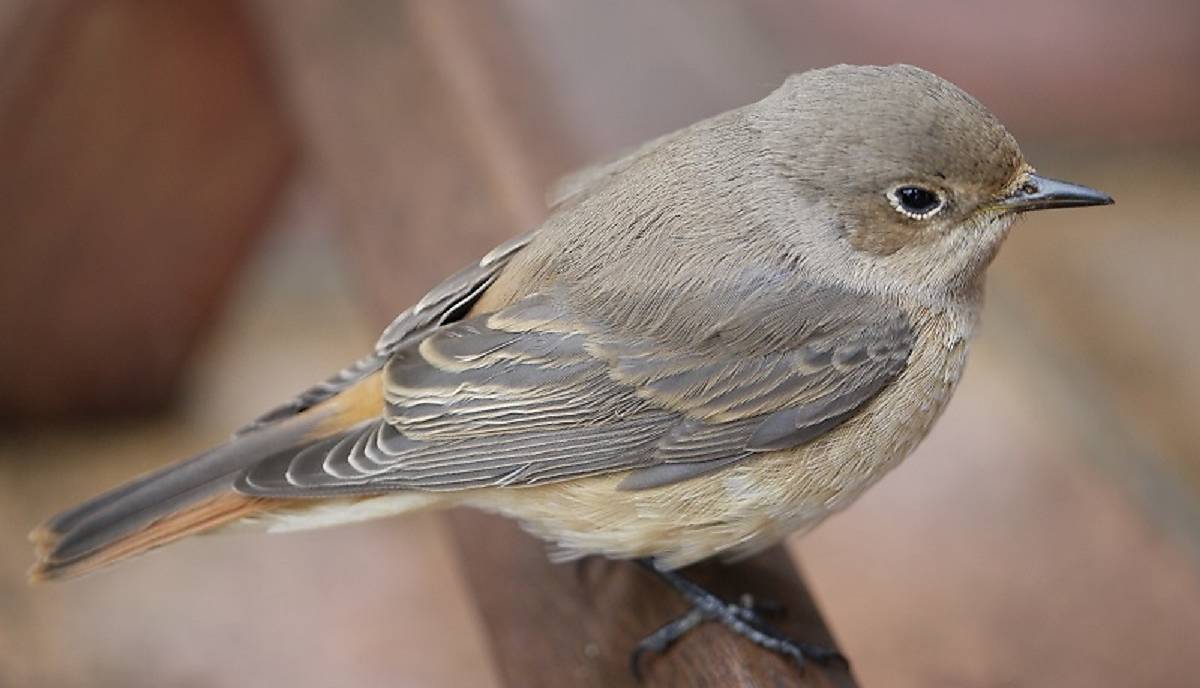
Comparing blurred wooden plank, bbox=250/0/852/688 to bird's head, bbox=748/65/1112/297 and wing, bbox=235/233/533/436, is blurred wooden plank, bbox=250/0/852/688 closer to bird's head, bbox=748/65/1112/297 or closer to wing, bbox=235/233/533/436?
wing, bbox=235/233/533/436

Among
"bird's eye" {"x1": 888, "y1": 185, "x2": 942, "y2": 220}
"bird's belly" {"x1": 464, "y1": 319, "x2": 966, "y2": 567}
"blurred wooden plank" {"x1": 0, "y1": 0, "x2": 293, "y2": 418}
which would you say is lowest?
"bird's belly" {"x1": 464, "y1": 319, "x2": 966, "y2": 567}

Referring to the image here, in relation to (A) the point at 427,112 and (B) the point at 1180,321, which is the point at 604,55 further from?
(B) the point at 1180,321

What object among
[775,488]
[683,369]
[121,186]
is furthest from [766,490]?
[121,186]

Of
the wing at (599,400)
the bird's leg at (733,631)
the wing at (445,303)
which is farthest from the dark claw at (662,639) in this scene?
the wing at (445,303)

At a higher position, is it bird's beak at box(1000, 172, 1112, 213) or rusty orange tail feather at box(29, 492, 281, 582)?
rusty orange tail feather at box(29, 492, 281, 582)

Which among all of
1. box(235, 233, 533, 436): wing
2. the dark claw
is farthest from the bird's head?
the dark claw

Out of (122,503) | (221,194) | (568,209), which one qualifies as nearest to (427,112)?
(568,209)

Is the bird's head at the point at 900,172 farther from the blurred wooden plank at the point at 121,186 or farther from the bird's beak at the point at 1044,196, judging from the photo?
the blurred wooden plank at the point at 121,186
